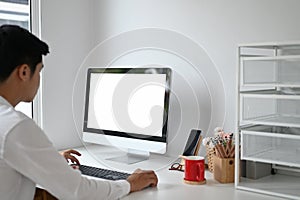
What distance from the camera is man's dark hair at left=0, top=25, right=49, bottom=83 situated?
1155 millimetres

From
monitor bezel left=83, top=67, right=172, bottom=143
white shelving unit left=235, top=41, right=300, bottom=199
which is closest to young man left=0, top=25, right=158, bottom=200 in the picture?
white shelving unit left=235, top=41, right=300, bottom=199

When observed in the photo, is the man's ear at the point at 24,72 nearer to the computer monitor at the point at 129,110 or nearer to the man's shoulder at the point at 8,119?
the man's shoulder at the point at 8,119

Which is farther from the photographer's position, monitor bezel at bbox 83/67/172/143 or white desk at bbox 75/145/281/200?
monitor bezel at bbox 83/67/172/143

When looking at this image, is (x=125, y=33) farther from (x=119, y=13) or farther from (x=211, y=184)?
(x=211, y=184)

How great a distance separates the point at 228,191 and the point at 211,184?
0.12 m

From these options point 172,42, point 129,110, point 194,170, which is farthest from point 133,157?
point 172,42

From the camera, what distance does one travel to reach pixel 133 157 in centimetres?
230

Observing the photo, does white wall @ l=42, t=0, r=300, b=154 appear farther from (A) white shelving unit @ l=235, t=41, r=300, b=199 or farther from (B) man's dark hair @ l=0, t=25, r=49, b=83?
(B) man's dark hair @ l=0, t=25, r=49, b=83

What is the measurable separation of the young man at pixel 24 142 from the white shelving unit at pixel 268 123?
745 millimetres

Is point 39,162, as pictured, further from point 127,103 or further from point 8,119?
point 127,103

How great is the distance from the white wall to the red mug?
15.8 inches

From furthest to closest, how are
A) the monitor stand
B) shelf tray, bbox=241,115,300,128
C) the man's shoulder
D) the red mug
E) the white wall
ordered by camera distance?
the monitor stand < the white wall < the red mug < shelf tray, bbox=241,115,300,128 < the man's shoulder

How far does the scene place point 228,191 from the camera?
1.68 metres

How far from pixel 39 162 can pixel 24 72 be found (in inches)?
10.7
